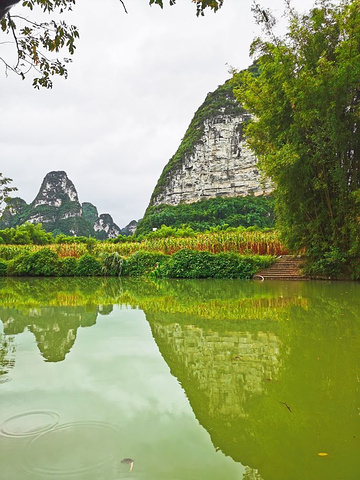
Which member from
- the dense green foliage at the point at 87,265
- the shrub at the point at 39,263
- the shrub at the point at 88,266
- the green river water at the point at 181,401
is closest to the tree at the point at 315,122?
the dense green foliage at the point at 87,265

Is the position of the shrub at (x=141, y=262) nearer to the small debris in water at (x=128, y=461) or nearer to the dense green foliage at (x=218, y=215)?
the small debris in water at (x=128, y=461)

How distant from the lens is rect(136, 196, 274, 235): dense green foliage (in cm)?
4494

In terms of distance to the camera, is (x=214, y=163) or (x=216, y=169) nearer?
(x=216, y=169)

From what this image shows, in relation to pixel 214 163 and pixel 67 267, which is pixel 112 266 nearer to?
pixel 67 267

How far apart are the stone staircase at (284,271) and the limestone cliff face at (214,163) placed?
40681 mm

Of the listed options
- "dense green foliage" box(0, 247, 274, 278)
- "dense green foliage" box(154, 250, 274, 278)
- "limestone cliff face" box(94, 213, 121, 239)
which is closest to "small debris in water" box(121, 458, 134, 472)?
"dense green foliage" box(154, 250, 274, 278)

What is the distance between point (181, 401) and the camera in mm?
2088

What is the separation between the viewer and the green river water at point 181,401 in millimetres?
1443

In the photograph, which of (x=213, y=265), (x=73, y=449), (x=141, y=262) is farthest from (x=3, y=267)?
(x=73, y=449)

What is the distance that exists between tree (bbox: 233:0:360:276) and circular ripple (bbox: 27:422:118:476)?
836cm

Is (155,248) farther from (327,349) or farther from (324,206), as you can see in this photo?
(327,349)

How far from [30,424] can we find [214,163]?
5712 centimetres

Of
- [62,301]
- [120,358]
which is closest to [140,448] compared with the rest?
[120,358]

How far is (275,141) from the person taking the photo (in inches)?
405
